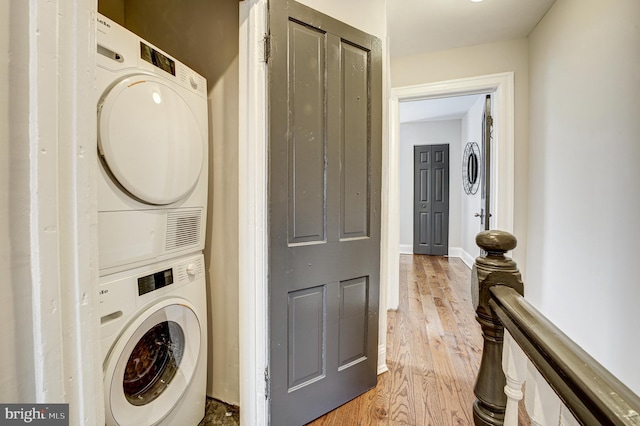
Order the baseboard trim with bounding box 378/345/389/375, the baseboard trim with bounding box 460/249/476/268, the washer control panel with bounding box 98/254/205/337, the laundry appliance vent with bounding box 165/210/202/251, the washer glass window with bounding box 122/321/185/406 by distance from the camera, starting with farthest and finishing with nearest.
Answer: the baseboard trim with bounding box 460/249/476/268 < the baseboard trim with bounding box 378/345/389/375 < the laundry appliance vent with bounding box 165/210/202/251 < the washer glass window with bounding box 122/321/185/406 < the washer control panel with bounding box 98/254/205/337

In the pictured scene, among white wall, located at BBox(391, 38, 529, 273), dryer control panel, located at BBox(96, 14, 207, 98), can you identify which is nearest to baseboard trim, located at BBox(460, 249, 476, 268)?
white wall, located at BBox(391, 38, 529, 273)

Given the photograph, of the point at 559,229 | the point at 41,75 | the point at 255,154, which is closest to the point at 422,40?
the point at 559,229

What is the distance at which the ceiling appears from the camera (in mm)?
2184

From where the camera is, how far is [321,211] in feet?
4.83

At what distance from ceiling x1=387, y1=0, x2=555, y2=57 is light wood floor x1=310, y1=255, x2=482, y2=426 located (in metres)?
2.57

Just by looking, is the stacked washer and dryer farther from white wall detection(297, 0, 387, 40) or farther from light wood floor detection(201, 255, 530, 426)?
white wall detection(297, 0, 387, 40)

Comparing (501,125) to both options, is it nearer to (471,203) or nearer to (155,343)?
(471,203)

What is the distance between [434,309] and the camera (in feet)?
9.94

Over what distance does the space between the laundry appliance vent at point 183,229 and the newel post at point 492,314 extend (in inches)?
45.7

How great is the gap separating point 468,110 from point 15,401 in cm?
599

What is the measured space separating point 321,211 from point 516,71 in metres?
2.46

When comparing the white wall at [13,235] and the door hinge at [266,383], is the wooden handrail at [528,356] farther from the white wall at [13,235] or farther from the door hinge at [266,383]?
the door hinge at [266,383]

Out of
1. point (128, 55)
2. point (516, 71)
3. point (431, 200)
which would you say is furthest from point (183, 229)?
point (431, 200)

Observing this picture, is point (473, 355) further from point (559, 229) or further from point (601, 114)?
point (601, 114)
